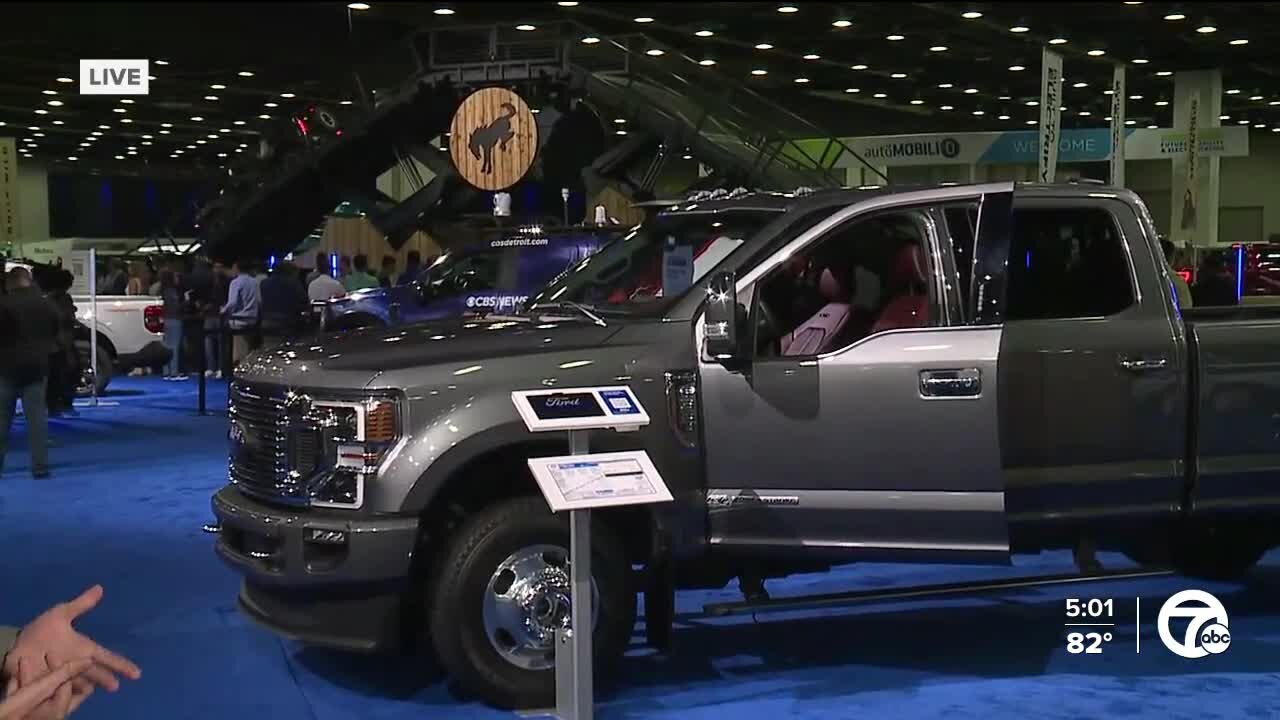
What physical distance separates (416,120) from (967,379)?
20.3 m

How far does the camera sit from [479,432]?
5.55 m

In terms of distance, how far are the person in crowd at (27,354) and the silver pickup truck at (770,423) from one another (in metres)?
6.36

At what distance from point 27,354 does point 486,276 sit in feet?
16.8

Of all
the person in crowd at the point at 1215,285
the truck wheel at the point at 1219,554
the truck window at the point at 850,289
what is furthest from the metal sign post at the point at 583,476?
the person in crowd at the point at 1215,285

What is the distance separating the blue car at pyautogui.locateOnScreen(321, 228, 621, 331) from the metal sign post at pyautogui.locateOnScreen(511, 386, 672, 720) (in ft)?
31.2

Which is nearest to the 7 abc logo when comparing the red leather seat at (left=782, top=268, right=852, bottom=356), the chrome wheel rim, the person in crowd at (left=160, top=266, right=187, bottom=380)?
the red leather seat at (left=782, top=268, right=852, bottom=356)

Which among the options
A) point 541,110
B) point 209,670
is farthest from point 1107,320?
point 541,110

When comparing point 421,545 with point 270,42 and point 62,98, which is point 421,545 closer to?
point 270,42

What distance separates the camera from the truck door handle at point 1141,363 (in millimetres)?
6258

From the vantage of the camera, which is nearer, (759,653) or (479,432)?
(479,432)

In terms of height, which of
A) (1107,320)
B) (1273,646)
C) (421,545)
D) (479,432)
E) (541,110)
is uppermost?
(541,110)

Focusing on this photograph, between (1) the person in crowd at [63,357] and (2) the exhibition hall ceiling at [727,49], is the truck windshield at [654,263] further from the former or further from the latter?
(2) the exhibition hall ceiling at [727,49]

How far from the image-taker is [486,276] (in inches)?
615

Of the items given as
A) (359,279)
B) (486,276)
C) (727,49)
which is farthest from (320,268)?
(486,276)
